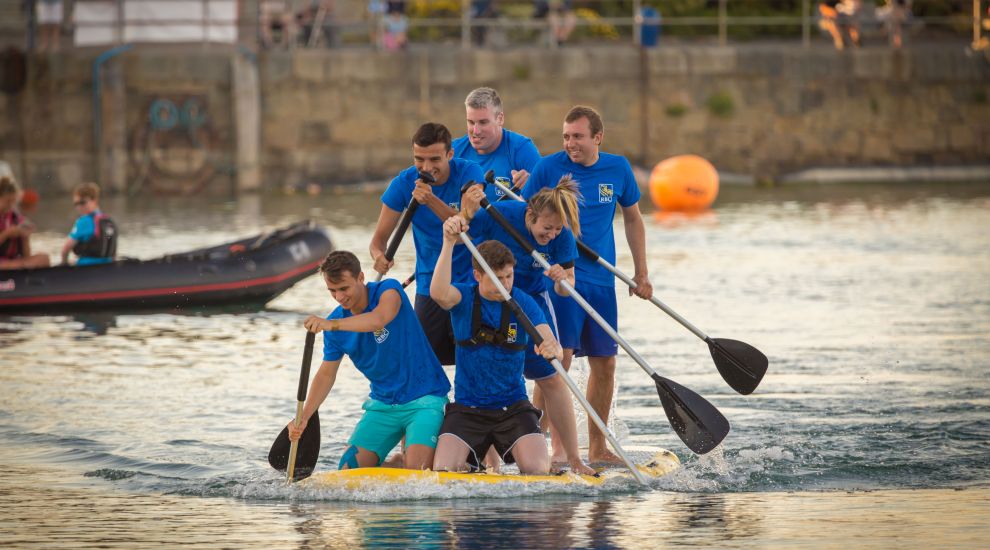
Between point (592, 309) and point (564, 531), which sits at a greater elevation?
point (592, 309)

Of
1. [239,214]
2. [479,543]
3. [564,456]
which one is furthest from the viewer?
[239,214]

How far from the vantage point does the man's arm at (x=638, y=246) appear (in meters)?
8.95

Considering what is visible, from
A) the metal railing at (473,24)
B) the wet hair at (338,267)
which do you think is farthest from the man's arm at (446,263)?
the metal railing at (473,24)

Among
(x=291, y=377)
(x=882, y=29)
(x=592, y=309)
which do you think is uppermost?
(x=882, y=29)

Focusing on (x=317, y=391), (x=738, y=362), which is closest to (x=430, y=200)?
(x=317, y=391)

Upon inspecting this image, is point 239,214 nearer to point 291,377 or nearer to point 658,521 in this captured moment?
point 291,377

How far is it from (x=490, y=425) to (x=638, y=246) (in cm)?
156

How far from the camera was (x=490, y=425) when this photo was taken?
8.09 meters

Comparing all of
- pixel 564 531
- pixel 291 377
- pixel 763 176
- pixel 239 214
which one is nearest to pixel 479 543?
pixel 564 531

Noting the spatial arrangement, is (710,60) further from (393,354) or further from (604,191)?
(393,354)

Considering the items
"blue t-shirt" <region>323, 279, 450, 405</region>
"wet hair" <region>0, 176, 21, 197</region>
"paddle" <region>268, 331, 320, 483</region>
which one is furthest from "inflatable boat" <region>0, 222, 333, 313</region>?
Result: "blue t-shirt" <region>323, 279, 450, 405</region>

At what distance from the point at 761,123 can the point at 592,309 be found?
75.9ft

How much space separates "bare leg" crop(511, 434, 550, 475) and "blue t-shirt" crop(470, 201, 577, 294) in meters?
0.79

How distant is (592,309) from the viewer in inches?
333
